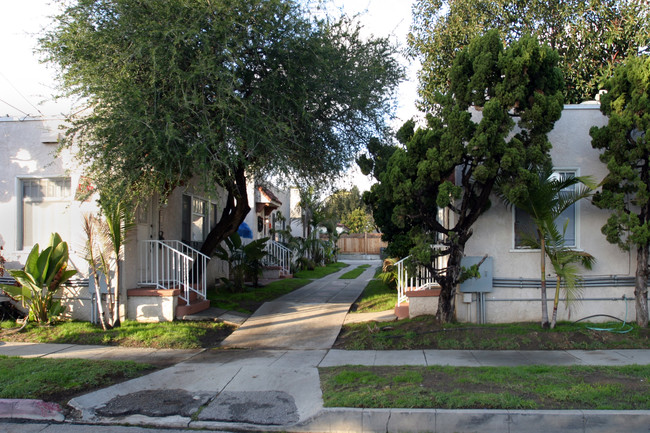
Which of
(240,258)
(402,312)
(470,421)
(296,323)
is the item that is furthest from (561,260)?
(240,258)

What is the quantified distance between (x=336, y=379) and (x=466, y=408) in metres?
1.77

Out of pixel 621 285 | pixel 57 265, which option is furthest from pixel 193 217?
pixel 621 285

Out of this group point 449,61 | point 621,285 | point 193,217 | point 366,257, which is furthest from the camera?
point 366,257

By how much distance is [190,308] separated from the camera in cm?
1057

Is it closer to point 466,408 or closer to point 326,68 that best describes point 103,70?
point 326,68

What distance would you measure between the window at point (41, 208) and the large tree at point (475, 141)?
6.41m

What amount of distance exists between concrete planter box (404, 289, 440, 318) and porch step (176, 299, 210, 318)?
4.24m

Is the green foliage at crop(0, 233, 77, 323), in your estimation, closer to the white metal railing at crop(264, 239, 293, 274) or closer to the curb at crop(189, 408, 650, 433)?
the curb at crop(189, 408, 650, 433)

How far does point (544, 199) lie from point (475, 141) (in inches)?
61.3

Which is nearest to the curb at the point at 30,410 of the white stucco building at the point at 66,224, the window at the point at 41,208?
the white stucco building at the point at 66,224

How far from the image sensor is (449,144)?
878cm

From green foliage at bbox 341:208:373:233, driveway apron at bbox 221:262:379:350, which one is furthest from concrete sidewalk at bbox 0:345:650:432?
green foliage at bbox 341:208:373:233

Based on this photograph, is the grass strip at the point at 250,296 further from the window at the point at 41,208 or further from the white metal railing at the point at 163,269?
the window at the point at 41,208

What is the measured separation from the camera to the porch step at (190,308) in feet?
34.2
